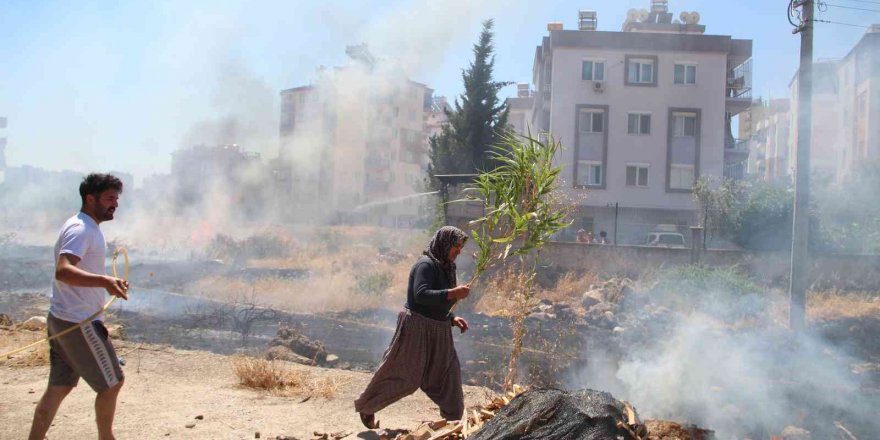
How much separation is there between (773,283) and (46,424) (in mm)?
16726

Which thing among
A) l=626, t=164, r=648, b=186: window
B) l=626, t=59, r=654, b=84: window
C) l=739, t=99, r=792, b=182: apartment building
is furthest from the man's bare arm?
l=739, t=99, r=792, b=182: apartment building

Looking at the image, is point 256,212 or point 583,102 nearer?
point 583,102

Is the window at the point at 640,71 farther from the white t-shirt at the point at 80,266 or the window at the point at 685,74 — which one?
the white t-shirt at the point at 80,266

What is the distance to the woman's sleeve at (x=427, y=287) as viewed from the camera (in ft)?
15.3

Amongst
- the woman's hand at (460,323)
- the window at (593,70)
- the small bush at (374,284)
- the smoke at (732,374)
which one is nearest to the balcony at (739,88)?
the window at (593,70)

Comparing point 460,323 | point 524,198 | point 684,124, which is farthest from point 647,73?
point 460,323

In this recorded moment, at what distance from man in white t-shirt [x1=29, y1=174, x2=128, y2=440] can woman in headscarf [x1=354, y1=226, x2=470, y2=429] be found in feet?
5.67

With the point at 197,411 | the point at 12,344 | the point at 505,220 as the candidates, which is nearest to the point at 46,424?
the point at 197,411

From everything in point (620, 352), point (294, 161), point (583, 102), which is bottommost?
point (620, 352)

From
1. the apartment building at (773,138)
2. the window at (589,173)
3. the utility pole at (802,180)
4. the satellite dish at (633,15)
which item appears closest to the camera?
the utility pole at (802,180)

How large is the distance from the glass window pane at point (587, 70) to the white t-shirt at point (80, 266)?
28486 mm

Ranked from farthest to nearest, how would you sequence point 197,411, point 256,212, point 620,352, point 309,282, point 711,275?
point 256,212 → point 309,282 → point 711,275 → point 620,352 → point 197,411

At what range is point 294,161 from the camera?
120 ft

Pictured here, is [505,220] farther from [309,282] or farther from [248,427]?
[309,282]
